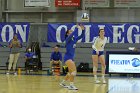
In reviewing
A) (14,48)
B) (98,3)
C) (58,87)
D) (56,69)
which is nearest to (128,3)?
(98,3)

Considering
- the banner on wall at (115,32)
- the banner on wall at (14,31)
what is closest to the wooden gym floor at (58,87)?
the banner on wall at (115,32)

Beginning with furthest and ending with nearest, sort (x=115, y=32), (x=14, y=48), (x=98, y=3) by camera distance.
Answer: (x=98, y=3), (x=115, y=32), (x=14, y=48)

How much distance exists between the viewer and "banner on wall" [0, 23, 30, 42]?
23.4m

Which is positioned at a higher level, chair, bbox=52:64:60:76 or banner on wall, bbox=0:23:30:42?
banner on wall, bbox=0:23:30:42

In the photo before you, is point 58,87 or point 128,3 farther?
point 128,3

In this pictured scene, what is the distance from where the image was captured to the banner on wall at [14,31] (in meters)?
23.4

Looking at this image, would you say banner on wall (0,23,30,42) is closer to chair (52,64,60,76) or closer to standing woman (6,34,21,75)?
standing woman (6,34,21,75)

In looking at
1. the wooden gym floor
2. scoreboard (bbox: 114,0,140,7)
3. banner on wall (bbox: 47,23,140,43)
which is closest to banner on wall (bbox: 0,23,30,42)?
banner on wall (bbox: 47,23,140,43)

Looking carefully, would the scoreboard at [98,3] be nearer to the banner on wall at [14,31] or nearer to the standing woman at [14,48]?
the banner on wall at [14,31]

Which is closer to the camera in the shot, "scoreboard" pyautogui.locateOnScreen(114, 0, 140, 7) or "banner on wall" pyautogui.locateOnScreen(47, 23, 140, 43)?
"banner on wall" pyautogui.locateOnScreen(47, 23, 140, 43)

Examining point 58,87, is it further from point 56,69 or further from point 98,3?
point 98,3

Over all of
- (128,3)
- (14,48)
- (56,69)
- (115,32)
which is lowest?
(56,69)

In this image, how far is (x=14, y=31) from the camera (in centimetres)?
2339

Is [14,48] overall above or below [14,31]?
below
